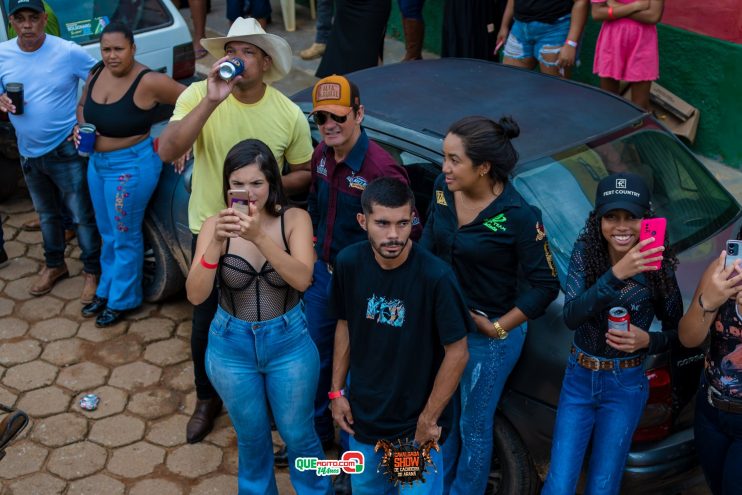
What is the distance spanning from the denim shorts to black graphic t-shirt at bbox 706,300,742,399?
3.86 metres

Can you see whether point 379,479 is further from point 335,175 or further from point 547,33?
point 547,33

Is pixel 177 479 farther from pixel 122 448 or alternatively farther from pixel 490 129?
pixel 490 129

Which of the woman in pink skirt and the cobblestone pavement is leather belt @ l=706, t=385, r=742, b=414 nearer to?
the cobblestone pavement

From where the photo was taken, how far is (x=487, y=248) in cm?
376

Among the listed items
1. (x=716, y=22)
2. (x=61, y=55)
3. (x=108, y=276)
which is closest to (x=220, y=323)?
(x=108, y=276)

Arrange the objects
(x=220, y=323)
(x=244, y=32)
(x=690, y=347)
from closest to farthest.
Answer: (x=690, y=347)
(x=220, y=323)
(x=244, y=32)

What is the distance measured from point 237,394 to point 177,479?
3.45 feet

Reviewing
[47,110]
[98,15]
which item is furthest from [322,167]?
[98,15]

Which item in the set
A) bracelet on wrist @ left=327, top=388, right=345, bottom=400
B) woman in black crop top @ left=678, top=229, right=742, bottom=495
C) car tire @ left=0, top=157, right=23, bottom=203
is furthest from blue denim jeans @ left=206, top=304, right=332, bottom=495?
car tire @ left=0, top=157, right=23, bottom=203

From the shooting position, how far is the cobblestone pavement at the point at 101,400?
4.68m

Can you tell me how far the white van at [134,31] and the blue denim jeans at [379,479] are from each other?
427cm

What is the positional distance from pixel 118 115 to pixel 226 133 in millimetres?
1264

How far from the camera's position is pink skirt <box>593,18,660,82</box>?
6777 mm

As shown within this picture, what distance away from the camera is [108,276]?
5957 mm
